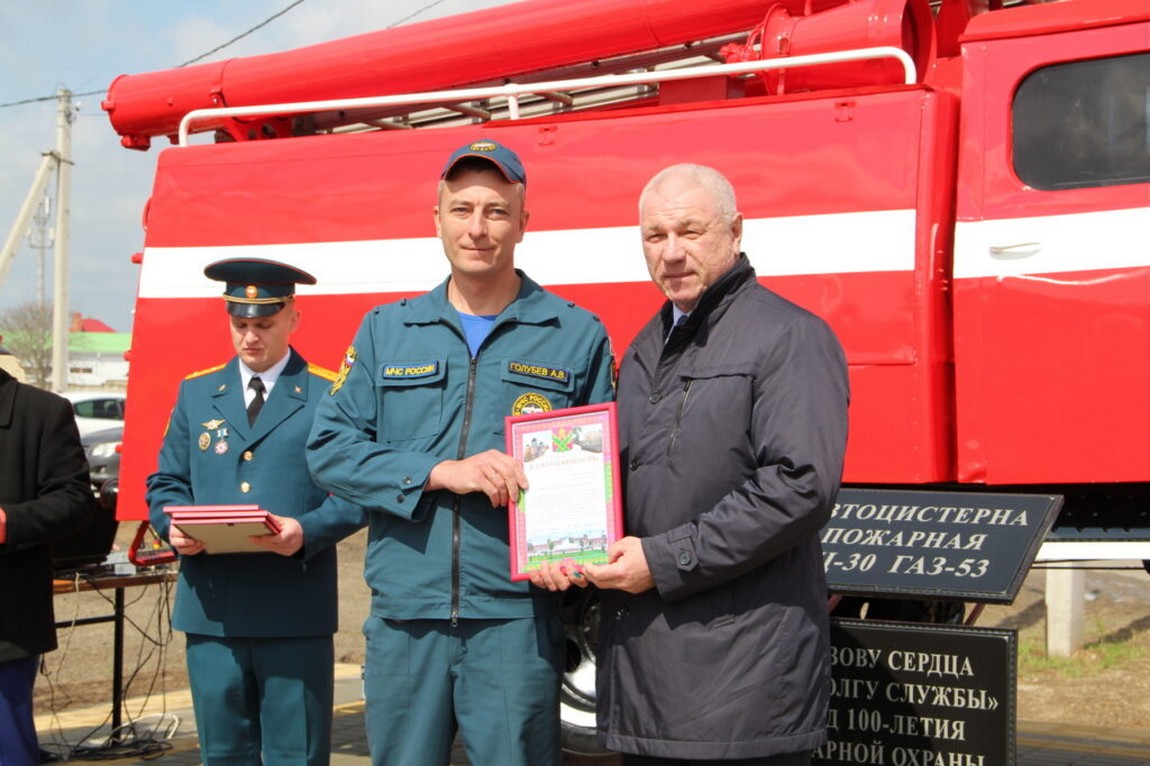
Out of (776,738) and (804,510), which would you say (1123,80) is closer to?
(804,510)

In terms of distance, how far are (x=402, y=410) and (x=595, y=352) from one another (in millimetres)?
517

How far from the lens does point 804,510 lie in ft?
9.37

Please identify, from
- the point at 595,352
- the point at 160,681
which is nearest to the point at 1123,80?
the point at 595,352

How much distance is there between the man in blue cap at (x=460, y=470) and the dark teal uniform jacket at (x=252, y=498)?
0.86 meters

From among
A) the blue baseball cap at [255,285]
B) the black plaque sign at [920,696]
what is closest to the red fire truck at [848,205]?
the black plaque sign at [920,696]

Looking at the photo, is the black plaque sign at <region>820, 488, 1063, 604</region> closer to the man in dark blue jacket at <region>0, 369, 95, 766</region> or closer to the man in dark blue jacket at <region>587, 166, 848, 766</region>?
the man in dark blue jacket at <region>587, 166, 848, 766</region>

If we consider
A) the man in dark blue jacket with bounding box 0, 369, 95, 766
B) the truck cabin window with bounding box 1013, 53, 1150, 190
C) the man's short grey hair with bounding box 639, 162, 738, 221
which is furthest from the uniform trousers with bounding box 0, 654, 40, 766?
the truck cabin window with bounding box 1013, 53, 1150, 190

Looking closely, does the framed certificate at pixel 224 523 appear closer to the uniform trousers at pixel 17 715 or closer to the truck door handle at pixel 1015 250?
the uniform trousers at pixel 17 715

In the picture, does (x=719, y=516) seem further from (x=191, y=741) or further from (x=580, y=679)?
(x=191, y=741)

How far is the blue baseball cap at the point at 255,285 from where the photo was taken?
4414mm

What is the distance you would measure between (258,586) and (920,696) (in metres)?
2.04

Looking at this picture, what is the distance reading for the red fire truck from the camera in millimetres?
4559

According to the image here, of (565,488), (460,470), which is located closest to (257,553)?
(460,470)

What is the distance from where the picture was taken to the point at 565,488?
10.3 feet
